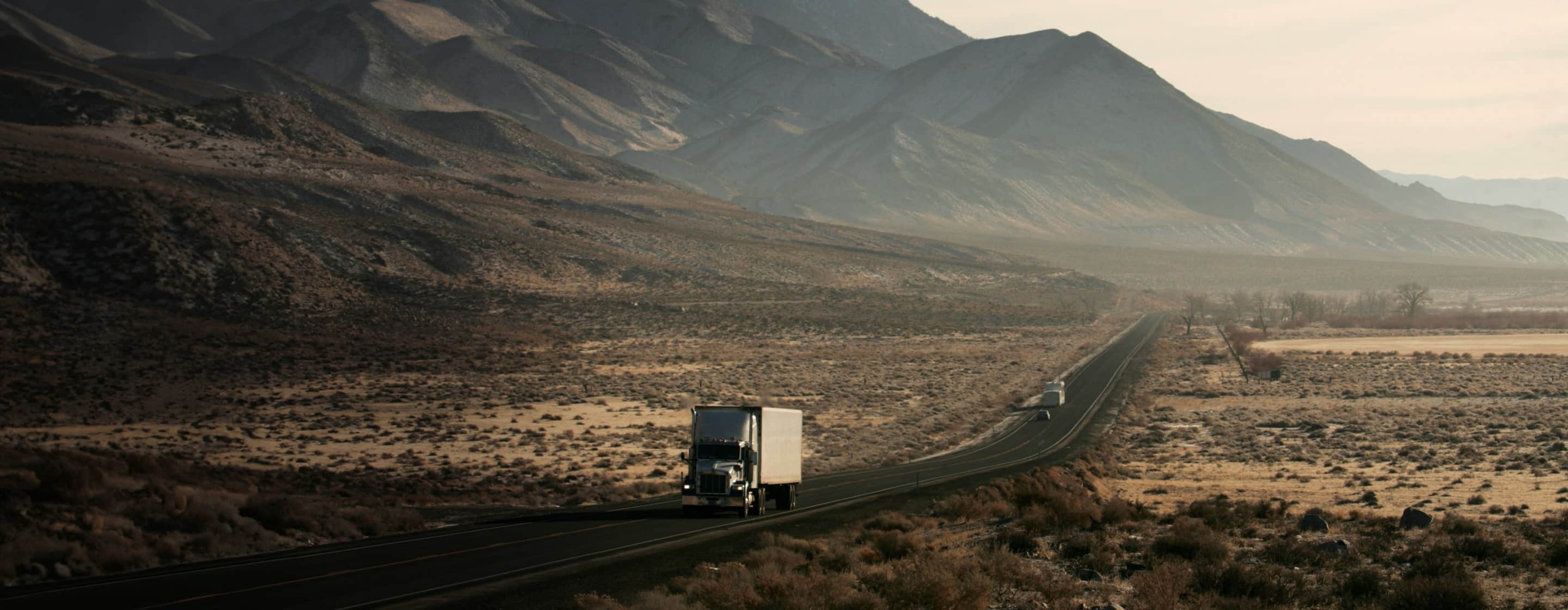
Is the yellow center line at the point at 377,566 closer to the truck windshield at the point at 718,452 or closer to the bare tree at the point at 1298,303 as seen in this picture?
the truck windshield at the point at 718,452

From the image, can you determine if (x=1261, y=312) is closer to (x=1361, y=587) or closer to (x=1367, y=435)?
(x=1367, y=435)

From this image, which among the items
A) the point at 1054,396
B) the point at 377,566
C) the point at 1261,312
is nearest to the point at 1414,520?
the point at 377,566

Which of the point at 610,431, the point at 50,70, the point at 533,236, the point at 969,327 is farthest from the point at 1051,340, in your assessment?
the point at 50,70

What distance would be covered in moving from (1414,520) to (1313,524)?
1981mm

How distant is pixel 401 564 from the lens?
23.3 m

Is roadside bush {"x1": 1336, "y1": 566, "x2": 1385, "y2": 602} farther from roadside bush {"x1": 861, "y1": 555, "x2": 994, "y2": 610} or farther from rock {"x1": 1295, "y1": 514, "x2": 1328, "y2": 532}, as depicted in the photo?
rock {"x1": 1295, "y1": 514, "x2": 1328, "y2": 532}

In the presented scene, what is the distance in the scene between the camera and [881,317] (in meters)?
130

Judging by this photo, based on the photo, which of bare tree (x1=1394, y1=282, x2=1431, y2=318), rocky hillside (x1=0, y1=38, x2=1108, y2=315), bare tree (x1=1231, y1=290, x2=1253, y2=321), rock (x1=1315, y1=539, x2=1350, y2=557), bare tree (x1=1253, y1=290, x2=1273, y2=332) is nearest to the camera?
rock (x1=1315, y1=539, x2=1350, y2=557)

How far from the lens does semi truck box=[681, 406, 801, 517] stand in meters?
29.9

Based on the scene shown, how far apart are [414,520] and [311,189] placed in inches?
4198

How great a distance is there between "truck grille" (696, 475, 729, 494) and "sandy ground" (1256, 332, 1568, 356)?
9137cm

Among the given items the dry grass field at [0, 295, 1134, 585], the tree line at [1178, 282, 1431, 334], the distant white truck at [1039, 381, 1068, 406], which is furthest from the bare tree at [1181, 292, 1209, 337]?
the distant white truck at [1039, 381, 1068, 406]

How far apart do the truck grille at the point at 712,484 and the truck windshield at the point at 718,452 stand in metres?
0.47

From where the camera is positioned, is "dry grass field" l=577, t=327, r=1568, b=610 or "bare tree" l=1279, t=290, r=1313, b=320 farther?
"bare tree" l=1279, t=290, r=1313, b=320
